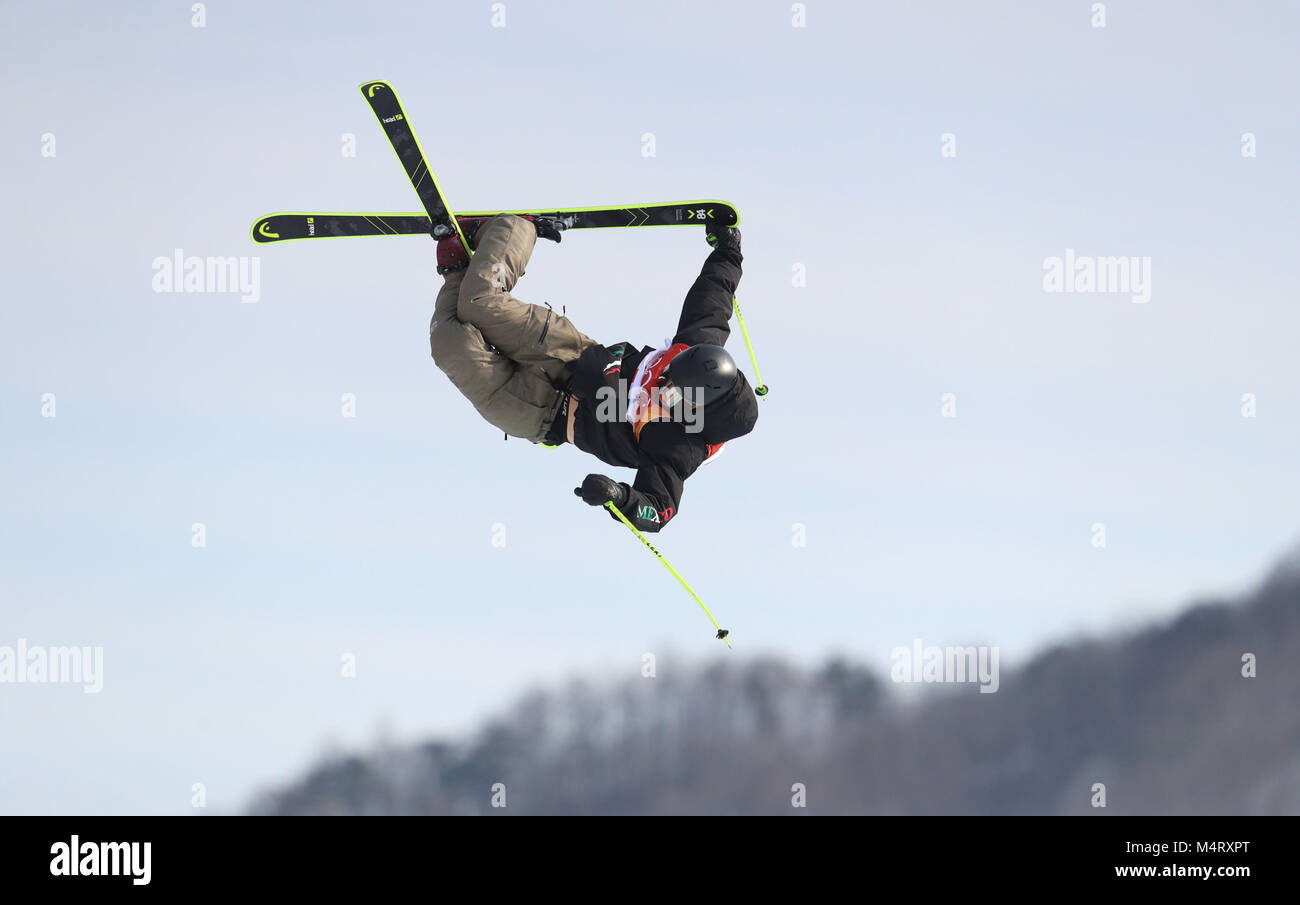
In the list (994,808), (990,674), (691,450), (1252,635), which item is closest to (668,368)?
(691,450)

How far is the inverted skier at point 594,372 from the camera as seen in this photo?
9531mm

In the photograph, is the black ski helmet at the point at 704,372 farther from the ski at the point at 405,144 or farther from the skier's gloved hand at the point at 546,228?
the ski at the point at 405,144

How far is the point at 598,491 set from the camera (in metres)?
8.91

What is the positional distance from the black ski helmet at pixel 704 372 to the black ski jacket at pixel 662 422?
0.13 meters

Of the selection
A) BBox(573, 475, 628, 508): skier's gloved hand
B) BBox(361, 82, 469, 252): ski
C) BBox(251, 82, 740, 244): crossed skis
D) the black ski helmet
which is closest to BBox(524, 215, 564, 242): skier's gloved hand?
BBox(251, 82, 740, 244): crossed skis

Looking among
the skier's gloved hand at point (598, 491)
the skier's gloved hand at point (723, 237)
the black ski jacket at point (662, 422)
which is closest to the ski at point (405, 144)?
the black ski jacket at point (662, 422)

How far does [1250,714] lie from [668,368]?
29.4 metres

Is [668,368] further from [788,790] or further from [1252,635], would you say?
[1252,635]

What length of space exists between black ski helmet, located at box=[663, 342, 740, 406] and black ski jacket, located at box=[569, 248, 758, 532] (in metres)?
0.13

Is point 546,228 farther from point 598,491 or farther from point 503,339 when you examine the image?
point 598,491

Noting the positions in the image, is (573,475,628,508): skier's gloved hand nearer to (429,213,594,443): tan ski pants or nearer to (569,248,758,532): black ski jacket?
(569,248,758,532): black ski jacket

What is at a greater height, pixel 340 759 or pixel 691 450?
pixel 691 450

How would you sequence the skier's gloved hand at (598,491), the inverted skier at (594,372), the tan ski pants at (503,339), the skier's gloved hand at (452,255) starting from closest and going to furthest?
1. the skier's gloved hand at (598,491)
2. the inverted skier at (594,372)
3. the tan ski pants at (503,339)
4. the skier's gloved hand at (452,255)

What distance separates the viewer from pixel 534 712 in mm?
37031
